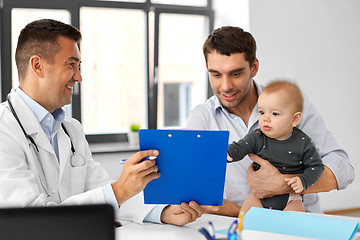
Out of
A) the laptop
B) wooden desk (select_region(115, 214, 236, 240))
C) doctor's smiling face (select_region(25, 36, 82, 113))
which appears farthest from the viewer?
doctor's smiling face (select_region(25, 36, 82, 113))

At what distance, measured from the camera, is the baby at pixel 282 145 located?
1692mm

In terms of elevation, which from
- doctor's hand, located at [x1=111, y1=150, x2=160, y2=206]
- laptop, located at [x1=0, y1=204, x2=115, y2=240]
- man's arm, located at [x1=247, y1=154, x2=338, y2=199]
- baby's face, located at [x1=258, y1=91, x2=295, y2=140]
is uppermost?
baby's face, located at [x1=258, y1=91, x2=295, y2=140]

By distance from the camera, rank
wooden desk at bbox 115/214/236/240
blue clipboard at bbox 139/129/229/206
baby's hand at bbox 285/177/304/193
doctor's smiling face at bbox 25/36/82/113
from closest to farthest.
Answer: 1. blue clipboard at bbox 139/129/229/206
2. wooden desk at bbox 115/214/236/240
3. baby's hand at bbox 285/177/304/193
4. doctor's smiling face at bbox 25/36/82/113

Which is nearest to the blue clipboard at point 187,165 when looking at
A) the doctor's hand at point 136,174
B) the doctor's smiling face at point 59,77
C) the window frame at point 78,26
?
the doctor's hand at point 136,174

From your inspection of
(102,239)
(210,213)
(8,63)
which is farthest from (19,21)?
(102,239)

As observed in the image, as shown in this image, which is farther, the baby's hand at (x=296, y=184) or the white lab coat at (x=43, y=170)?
the baby's hand at (x=296, y=184)

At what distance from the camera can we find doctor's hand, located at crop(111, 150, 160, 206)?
4.23 feet

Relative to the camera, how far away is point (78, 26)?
377 centimetres

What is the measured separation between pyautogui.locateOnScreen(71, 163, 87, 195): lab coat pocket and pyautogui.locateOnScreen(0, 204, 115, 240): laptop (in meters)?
1.21

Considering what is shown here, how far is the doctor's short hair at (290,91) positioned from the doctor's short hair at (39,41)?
3.05ft

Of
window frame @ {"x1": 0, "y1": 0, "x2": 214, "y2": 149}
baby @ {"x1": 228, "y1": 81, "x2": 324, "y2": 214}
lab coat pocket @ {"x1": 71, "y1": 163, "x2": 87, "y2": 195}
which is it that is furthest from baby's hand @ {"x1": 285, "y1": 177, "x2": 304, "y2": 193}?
window frame @ {"x1": 0, "y1": 0, "x2": 214, "y2": 149}

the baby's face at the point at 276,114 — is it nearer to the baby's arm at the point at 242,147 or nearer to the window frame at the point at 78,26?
the baby's arm at the point at 242,147

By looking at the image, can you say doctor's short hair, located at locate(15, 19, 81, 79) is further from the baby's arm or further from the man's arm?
the man's arm

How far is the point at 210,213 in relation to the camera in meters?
1.76
